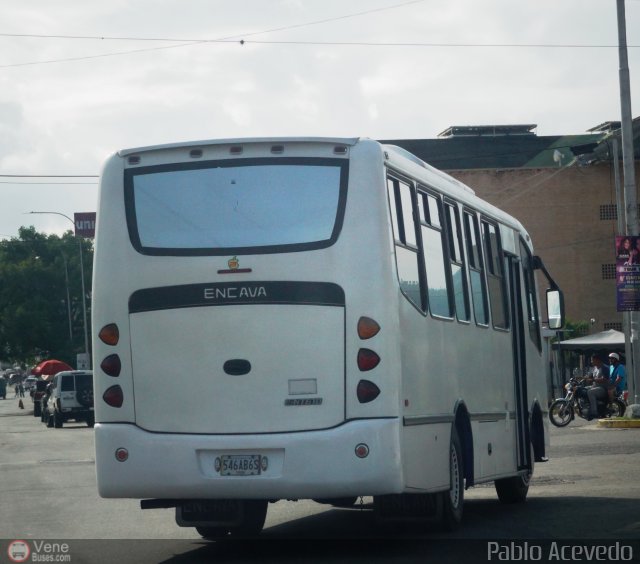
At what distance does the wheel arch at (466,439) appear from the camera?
12445 mm

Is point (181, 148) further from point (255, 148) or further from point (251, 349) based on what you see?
point (251, 349)

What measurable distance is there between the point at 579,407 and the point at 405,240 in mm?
26880

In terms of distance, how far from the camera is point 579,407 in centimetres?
3684

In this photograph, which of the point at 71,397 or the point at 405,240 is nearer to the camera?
the point at 405,240

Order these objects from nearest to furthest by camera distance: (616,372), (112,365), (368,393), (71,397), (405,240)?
(368,393) < (112,365) < (405,240) < (616,372) < (71,397)

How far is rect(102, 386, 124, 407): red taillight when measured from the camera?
34.1ft

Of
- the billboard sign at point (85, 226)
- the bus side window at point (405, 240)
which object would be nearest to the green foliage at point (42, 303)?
A: the billboard sign at point (85, 226)

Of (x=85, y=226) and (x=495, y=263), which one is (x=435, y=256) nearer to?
(x=495, y=263)

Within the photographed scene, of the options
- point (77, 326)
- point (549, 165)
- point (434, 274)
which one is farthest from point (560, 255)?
point (434, 274)

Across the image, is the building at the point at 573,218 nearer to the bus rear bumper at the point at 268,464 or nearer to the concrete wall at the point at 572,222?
the concrete wall at the point at 572,222

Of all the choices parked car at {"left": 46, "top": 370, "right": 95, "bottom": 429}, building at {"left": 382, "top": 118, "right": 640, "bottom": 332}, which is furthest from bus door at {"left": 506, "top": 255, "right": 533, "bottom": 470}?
building at {"left": 382, "top": 118, "right": 640, "bottom": 332}

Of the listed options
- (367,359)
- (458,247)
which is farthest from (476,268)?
(367,359)

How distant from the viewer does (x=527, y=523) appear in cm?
1272

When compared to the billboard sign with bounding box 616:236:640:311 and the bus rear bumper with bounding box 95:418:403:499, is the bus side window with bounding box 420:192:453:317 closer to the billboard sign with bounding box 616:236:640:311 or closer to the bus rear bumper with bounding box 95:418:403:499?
the bus rear bumper with bounding box 95:418:403:499
